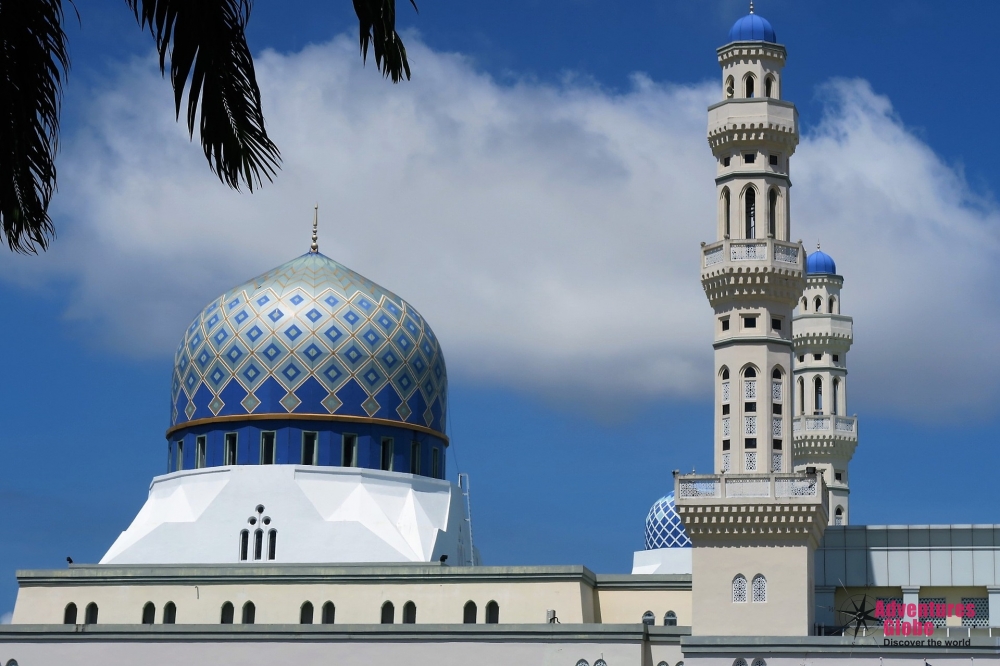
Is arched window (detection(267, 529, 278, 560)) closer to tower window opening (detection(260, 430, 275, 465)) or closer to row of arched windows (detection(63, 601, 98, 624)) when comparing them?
tower window opening (detection(260, 430, 275, 465))

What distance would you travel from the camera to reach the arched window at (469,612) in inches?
1439

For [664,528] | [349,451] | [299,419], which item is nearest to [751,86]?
[349,451]

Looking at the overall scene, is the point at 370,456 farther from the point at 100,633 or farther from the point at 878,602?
the point at 878,602

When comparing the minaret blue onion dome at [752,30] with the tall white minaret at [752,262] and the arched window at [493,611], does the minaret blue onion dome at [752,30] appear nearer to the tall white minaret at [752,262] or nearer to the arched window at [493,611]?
the tall white minaret at [752,262]

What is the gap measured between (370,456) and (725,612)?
11947mm

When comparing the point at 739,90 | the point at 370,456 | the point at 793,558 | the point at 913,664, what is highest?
the point at 739,90

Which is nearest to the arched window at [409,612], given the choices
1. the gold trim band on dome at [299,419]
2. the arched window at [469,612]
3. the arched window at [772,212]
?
the arched window at [469,612]

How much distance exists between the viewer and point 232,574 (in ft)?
123

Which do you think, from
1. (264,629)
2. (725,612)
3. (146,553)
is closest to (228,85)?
(725,612)

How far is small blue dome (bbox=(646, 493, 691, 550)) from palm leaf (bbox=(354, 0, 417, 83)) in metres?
43.8

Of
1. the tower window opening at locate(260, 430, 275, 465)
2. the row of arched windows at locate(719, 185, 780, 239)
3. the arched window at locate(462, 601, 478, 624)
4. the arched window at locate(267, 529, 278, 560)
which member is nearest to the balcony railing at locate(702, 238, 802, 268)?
the row of arched windows at locate(719, 185, 780, 239)

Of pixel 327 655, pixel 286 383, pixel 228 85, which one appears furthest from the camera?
pixel 286 383

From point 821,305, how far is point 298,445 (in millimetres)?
16804

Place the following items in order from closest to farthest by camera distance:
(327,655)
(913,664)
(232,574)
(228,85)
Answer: (228,85), (913,664), (327,655), (232,574)
